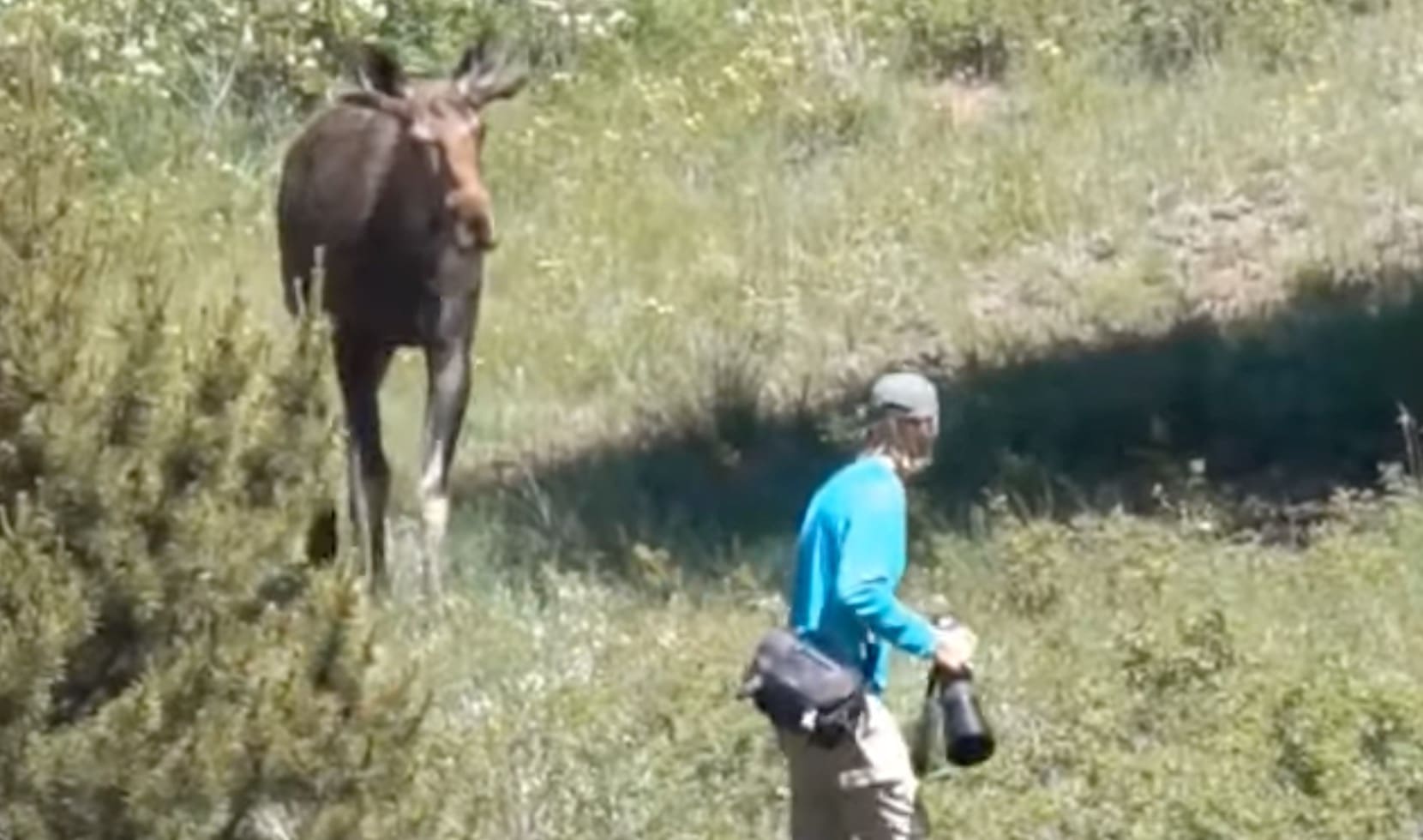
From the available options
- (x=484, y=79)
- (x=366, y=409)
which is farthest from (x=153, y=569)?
(x=484, y=79)

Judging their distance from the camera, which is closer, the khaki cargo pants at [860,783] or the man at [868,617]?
the man at [868,617]

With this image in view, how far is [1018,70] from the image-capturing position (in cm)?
2370

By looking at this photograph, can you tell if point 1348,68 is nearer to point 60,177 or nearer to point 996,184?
point 996,184

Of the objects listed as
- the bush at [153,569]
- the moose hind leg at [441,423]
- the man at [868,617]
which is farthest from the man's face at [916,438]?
the moose hind leg at [441,423]

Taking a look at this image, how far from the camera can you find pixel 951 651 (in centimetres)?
1134

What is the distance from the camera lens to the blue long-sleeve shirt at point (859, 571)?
11227 millimetres

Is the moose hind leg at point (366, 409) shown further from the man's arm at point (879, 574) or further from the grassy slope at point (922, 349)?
the man's arm at point (879, 574)

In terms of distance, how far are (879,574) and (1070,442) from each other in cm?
658

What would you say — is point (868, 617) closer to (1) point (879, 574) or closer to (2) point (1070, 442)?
(1) point (879, 574)

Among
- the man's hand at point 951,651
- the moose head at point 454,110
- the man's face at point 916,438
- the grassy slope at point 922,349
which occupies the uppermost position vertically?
the man's face at point 916,438

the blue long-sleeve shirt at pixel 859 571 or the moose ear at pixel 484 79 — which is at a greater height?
the blue long-sleeve shirt at pixel 859 571

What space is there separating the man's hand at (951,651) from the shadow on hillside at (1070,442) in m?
4.47

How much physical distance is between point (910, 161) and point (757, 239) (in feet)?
4.67

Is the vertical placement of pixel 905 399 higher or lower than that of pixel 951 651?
higher
